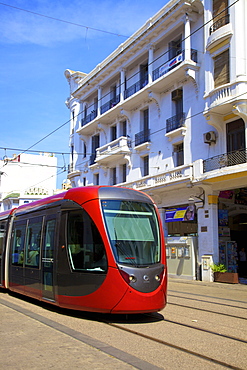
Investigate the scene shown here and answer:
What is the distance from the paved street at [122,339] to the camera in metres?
5.31

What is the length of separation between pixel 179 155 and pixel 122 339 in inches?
681

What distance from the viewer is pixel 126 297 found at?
7.72 metres

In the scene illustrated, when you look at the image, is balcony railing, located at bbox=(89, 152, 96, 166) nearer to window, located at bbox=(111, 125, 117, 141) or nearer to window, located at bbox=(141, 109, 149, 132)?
window, located at bbox=(111, 125, 117, 141)

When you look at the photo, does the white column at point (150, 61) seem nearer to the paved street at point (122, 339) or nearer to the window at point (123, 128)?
the window at point (123, 128)

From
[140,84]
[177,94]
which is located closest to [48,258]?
[177,94]

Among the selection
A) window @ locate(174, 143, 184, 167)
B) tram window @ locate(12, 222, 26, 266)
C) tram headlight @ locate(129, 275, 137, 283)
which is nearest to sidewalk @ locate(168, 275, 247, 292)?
window @ locate(174, 143, 184, 167)

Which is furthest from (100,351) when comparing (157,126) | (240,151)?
(157,126)

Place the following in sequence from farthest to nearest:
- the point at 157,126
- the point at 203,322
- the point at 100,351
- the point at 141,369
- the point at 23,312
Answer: the point at 157,126, the point at 23,312, the point at 203,322, the point at 100,351, the point at 141,369

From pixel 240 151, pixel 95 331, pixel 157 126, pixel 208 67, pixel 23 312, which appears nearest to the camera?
pixel 95 331

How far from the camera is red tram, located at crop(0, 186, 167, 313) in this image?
7836 millimetres

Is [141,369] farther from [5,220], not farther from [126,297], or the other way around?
[5,220]

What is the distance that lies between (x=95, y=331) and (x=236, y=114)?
13634 mm

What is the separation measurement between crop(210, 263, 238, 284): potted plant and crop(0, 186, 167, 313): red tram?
11.2m

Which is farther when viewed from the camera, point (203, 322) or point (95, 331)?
point (203, 322)
